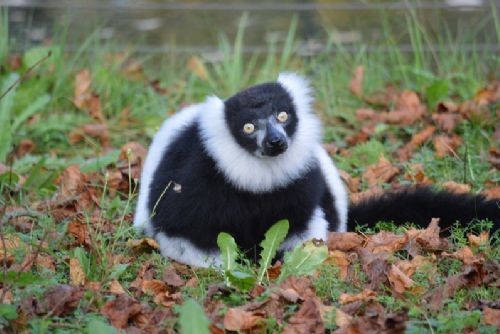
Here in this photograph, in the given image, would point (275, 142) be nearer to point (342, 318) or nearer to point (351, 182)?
point (342, 318)

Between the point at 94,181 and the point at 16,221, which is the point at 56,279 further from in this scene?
the point at 94,181

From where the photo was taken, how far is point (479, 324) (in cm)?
363

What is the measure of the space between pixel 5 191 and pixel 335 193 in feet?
7.10

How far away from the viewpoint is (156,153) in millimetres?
5086

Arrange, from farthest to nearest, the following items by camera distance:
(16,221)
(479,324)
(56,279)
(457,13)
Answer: (457,13), (16,221), (56,279), (479,324)

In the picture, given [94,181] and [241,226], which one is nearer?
[241,226]

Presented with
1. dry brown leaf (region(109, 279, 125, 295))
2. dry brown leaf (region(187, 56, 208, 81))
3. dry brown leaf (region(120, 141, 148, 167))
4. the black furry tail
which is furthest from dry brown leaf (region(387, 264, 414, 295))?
dry brown leaf (region(187, 56, 208, 81))

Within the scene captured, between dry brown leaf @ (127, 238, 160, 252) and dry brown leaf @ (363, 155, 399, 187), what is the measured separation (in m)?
1.76

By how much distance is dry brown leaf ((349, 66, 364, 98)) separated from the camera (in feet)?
23.8

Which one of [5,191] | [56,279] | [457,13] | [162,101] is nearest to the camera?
[56,279]

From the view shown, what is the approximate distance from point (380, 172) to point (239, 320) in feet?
8.38

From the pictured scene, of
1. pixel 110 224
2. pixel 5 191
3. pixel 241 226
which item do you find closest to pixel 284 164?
pixel 241 226

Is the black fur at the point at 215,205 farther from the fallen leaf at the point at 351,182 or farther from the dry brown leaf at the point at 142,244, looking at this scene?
the fallen leaf at the point at 351,182

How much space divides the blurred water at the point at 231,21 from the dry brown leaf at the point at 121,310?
4489mm
